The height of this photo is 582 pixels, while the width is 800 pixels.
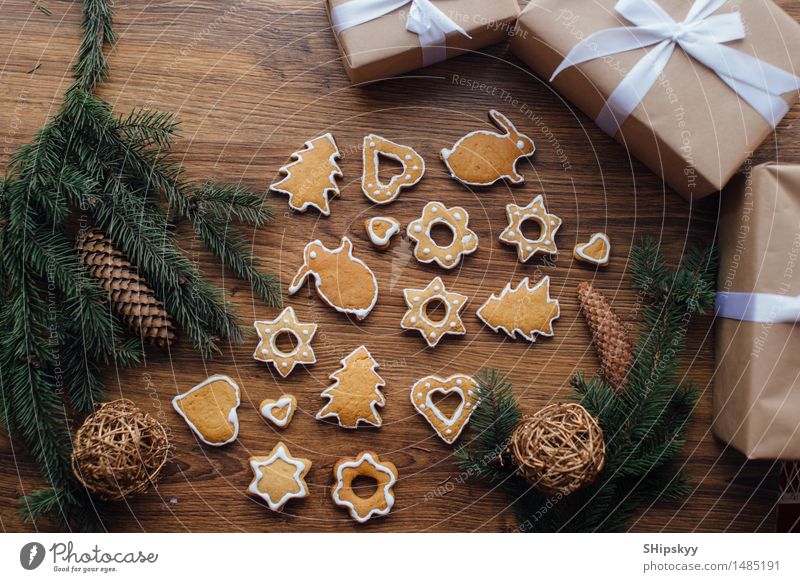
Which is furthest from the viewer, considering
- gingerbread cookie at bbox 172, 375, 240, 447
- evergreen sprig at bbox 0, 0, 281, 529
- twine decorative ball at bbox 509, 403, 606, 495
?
gingerbread cookie at bbox 172, 375, 240, 447

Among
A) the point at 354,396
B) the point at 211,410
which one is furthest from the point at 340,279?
the point at 211,410

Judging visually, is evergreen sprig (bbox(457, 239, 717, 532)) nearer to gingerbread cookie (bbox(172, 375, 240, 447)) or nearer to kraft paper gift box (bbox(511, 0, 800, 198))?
kraft paper gift box (bbox(511, 0, 800, 198))

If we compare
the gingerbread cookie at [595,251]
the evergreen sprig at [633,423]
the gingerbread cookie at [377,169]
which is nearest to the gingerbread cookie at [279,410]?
the evergreen sprig at [633,423]

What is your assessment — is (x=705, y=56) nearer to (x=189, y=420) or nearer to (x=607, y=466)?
(x=607, y=466)

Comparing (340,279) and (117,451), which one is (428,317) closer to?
(340,279)

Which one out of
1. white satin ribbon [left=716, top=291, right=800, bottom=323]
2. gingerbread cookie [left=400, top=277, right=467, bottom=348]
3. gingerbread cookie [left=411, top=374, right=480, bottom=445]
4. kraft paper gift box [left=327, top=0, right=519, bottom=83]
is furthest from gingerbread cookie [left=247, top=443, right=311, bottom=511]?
white satin ribbon [left=716, top=291, right=800, bottom=323]

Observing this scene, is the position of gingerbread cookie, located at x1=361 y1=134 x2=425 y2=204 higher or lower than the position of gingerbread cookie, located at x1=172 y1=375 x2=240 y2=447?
higher

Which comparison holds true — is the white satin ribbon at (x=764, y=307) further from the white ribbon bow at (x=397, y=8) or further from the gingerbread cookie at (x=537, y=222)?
the white ribbon bow at (x=397, y=8)
